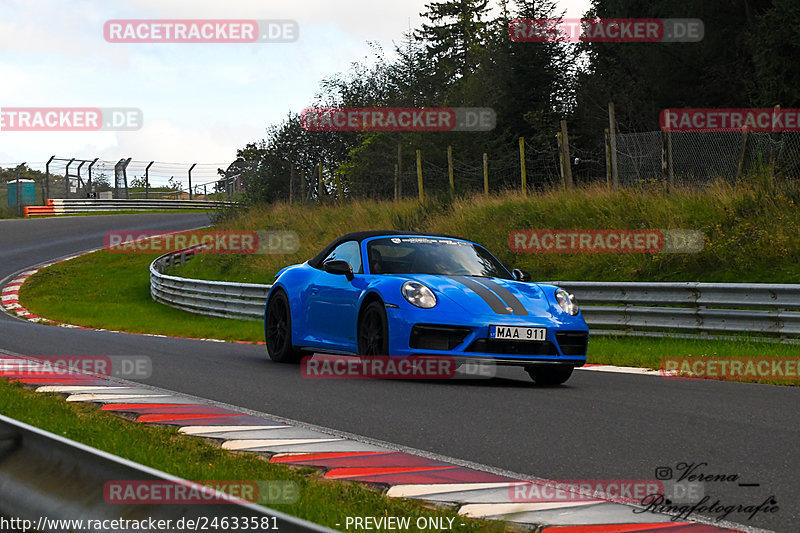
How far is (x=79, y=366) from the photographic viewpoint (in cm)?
1038

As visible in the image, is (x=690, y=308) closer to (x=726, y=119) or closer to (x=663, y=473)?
(x=663, y=473)

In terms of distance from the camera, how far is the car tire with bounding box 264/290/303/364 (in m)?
11.1

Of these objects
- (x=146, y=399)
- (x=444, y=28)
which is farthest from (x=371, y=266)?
(x=444, y=28)

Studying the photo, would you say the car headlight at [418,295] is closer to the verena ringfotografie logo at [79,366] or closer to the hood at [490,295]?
the hood at [490,295]

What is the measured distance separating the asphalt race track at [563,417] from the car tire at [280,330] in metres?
0.20

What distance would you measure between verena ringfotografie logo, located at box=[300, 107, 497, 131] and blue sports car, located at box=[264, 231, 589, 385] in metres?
25.3

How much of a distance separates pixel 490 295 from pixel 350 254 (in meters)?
1.96

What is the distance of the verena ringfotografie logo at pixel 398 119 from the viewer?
3631cm

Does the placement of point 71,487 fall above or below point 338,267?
below

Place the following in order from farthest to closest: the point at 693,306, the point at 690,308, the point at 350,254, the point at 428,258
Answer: the point at 693,306
the point at 690,308
the point at 350,254
the point at 428,258

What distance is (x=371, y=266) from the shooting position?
33.0 feet

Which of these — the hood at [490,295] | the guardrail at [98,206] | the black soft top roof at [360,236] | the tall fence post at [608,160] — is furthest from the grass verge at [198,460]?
the guardrail at [98,206]

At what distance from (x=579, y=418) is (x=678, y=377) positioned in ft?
10.7

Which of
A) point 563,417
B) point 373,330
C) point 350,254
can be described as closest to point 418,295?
point 373,330
